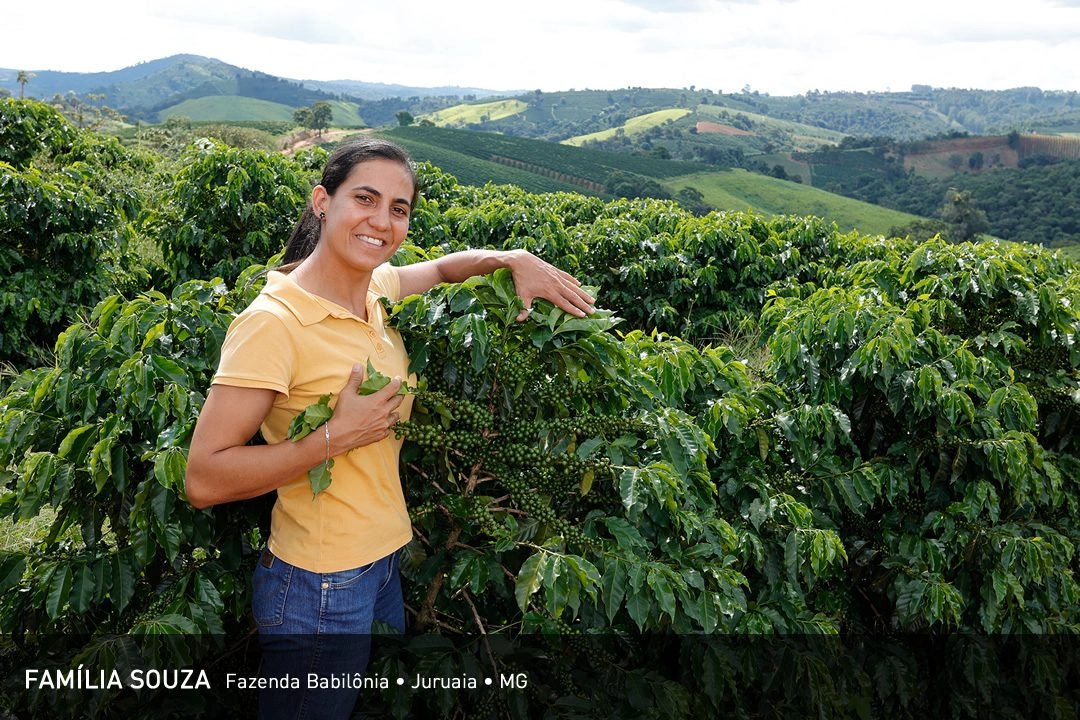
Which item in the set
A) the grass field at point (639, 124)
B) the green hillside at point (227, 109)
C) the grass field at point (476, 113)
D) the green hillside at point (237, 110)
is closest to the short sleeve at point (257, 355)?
the grass field at point (639, 124)

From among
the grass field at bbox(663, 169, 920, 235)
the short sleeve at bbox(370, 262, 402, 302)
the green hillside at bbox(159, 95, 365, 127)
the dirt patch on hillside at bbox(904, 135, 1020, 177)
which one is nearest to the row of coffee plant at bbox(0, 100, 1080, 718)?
the short sleeve at bbox(370, 262, 402, 302)

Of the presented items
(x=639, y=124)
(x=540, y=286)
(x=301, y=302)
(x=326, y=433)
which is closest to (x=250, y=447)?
(x=326, y=433)

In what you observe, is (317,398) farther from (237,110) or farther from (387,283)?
(237,110)

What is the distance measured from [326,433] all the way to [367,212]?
2.08 feet

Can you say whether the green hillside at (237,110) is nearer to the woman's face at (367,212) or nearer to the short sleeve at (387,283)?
the short sleeve at (387,283)

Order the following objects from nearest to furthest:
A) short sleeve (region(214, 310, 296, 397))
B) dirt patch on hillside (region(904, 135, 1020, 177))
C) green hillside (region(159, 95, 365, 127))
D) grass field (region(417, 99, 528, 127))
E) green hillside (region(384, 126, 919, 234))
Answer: short sleeve (region(214, 310, 296, 397)) → green hillside (region(384, 126, 919, 234)) → dirt patch on hillside (region(904, 135, 1020, 177)) → green hillside (region(159, 95, 365, 127)) → grass field (region(417, 99, 528, 127))

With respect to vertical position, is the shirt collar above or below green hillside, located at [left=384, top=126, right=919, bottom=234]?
above

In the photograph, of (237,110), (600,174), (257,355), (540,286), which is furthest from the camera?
(237,110)

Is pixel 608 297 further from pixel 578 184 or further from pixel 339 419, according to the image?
pixel 578 184

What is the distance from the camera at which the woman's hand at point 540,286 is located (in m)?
2.35

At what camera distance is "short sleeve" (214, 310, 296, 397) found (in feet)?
6.01

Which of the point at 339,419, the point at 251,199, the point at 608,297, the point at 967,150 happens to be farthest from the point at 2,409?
the point at 967,150

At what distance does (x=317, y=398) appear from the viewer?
6.62 ft

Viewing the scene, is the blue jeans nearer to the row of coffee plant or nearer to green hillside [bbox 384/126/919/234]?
the row of coffee plant
